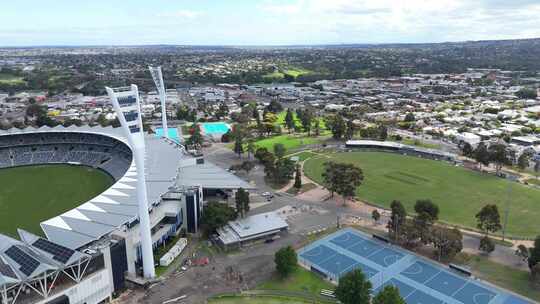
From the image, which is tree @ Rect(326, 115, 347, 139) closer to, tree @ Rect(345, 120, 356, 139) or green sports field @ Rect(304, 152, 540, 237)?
tree @ Rect(345, 120, 356, 139)

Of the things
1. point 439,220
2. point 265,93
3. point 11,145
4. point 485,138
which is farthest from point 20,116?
point 485,138

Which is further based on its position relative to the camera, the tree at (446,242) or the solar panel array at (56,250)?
the tree at (446,242)

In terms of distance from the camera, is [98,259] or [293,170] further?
[293,170]

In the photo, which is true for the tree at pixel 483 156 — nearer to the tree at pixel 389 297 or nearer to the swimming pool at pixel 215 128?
the tree at pixel 389 297

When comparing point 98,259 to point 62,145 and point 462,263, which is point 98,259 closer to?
point 462,263

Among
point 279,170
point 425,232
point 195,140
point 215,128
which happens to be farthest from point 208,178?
point 215,128

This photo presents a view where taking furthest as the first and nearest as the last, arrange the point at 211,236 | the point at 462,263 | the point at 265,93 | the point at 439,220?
the point at 265,93
the point at 439,220
the point at 211,236
the point at 462,263

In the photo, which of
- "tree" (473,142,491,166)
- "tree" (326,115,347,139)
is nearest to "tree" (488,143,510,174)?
"tree" (473,142,491,166)

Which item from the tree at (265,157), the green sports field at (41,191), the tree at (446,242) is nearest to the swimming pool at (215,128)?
the tree at (265,157)

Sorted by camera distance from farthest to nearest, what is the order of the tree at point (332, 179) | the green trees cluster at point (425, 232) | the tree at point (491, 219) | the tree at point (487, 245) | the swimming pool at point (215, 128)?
the swimming pool at point (215, 128) < the tree at point (332, 179) < the tree at point (491, 219) < the tree at point (487, 245) < the green trees cluster at point (425, 232)
